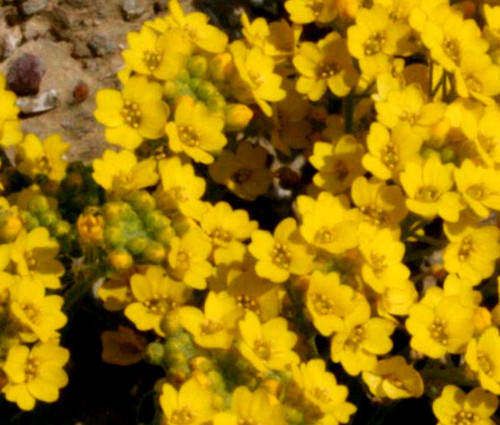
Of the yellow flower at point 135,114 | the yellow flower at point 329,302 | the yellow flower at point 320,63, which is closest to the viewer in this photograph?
the yellow flower at point 329,302

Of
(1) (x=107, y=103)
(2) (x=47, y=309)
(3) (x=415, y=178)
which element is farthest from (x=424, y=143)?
(2) (x=47, y=309)

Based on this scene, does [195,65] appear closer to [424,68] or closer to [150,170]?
[150,170]

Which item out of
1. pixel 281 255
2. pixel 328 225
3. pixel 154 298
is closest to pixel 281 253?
pixel 281 255

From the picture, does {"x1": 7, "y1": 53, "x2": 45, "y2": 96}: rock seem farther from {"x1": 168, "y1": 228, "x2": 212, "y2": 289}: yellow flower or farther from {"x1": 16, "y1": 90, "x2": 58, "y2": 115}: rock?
{"x1": 168, "y1": 228, "x2": 212, "y2": 289}: yellow flower

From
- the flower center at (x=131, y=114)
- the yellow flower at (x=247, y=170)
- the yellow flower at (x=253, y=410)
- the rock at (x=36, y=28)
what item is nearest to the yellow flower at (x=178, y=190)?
the flower center at (x=131, y=114)

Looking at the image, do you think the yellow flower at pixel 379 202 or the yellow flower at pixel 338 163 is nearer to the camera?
the yellow flower at pixel 379 202

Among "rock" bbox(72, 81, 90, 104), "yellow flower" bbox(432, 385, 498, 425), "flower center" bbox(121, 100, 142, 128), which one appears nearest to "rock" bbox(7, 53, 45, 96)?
"rock" bbox(72, 81, 90, 104)

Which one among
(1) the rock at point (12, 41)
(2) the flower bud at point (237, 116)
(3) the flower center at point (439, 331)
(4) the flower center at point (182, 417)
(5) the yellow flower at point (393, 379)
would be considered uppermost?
(2) the flower bud at point (237, 116)

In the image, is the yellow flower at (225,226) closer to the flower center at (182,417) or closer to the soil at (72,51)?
the flower center at (182,417)
